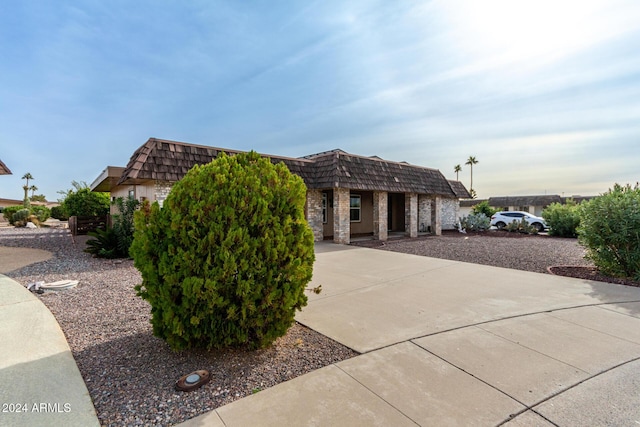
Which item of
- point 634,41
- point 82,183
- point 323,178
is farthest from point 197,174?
point 82,183

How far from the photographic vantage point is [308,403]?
2.34 metres

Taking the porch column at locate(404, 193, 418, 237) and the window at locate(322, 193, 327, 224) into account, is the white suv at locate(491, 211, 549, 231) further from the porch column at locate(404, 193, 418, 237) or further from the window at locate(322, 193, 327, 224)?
the window at locate(322, 193, 327, 224)

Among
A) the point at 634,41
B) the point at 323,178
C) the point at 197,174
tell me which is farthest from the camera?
the point at 323,178

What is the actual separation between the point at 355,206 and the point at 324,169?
3999 millimetres

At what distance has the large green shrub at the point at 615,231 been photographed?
6410 millimetres

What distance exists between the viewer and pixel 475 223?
65.9 ft

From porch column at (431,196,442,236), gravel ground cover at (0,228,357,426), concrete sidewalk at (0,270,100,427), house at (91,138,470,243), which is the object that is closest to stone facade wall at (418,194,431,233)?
house at (91,138,470,243)

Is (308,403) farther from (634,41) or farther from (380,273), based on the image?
(634,41)

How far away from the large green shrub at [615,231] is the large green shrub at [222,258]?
762cm

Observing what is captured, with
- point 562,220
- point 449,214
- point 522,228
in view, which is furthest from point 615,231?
point 449,214

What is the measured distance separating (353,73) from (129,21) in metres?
6.44

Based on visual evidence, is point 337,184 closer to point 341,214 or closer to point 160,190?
point 341,214

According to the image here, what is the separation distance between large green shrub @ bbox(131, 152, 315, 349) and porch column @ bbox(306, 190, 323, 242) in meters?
9.78

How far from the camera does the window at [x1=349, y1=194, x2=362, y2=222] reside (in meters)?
16.2
